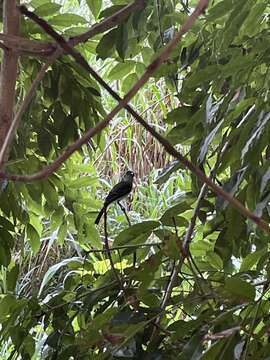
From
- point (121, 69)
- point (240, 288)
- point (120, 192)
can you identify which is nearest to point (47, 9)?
→ point (121, 69)

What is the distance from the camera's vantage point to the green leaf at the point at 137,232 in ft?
2.66

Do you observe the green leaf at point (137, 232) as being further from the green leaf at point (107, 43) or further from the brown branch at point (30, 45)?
the brown branch at point (30, 45)

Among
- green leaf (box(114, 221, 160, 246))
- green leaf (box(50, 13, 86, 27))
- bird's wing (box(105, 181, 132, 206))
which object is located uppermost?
green leaf (box(50, 13, 86, 27))

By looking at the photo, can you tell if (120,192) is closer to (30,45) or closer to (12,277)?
(12,277)

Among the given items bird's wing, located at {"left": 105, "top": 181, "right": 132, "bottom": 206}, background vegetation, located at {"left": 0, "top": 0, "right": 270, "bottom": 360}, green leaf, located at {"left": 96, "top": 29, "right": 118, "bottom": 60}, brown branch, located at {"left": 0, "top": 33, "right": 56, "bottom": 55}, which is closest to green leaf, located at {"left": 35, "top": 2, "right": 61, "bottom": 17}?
background vegetation, located at {"left": 0, "top": 0, "right": 270, "bottom": 360}

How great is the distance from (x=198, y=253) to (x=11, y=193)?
0.27 meters

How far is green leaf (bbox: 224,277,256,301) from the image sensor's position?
604mm

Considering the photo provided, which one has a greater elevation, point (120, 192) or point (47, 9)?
point (47, 9)

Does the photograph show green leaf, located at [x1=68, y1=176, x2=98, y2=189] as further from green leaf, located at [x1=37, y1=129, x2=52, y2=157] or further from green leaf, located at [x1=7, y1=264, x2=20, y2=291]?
green leaf, located at [x1=7, y1=264, x2=20, y2=291]

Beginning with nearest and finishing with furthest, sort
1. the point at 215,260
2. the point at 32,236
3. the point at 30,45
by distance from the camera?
the point at 30,45 → the point at 215,260 → the point at 32,236

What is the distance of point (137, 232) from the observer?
Result: 815 millimetres

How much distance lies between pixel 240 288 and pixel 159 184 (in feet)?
0.89

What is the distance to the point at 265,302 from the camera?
2.28 ft

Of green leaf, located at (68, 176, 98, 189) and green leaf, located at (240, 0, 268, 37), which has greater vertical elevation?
green leaf, located at (68, 176, 98, 189)
